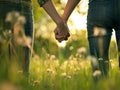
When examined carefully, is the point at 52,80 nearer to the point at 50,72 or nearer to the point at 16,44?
the point at 50,72

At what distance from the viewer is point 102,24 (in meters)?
3.47

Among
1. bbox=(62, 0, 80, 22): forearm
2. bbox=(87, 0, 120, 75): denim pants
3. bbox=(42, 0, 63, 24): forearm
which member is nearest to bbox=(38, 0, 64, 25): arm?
bbox=(42, 0, 63, 24): forearm

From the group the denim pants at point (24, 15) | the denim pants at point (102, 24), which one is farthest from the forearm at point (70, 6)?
the denim pants at point (24, 15)

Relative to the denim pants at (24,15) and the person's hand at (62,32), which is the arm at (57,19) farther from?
the denim pants at (24,15)

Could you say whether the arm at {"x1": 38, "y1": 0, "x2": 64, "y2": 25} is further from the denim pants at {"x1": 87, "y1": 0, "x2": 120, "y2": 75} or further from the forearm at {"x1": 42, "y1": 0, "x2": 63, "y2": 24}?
the denim pants at {"x1": 87, "y1": 0, "x2": 120, "y2": 75}

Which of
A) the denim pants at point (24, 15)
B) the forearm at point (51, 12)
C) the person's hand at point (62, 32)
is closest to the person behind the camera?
the denim pants at point (24, 15)

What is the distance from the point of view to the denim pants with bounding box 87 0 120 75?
3.46 metres

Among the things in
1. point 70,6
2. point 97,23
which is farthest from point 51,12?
point 97,23

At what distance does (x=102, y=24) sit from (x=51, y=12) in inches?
16.9

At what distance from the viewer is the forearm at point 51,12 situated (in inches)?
143

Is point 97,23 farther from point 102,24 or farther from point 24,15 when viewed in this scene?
point 24,15

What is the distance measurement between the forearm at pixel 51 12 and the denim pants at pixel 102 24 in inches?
10.6

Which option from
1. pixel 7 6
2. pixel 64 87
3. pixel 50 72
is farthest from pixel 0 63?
pixel 7 6

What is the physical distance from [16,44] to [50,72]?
389mm
